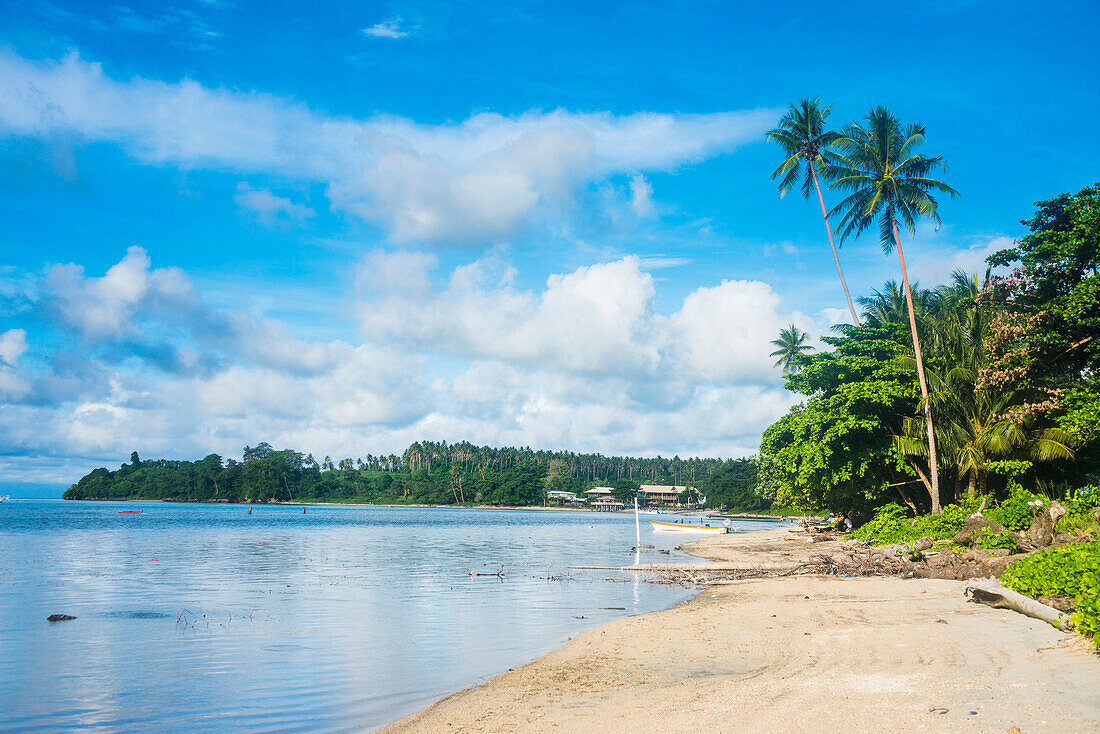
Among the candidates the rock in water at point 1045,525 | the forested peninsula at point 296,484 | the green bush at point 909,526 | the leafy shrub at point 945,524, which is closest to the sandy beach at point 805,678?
the rock in water at point 1045,525

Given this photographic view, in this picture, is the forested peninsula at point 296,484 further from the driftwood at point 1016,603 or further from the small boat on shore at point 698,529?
the driftwood at point 1016,603

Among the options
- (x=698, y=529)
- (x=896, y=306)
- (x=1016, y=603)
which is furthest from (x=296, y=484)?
(x=1016, y=603)

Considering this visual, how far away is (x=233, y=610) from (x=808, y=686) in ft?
59.6

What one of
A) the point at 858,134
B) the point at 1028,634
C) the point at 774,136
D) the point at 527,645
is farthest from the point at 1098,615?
the point at 774,136

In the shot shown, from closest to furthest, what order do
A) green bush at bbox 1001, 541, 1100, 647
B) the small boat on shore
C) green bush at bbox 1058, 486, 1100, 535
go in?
green bush at bbox 1001, 541, 1100, 647 < green bush at bbox 1058, 486, 1100, 535 < the small boat on shore

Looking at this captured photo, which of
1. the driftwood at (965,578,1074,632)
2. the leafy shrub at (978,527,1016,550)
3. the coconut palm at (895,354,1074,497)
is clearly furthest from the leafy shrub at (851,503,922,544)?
the driftwood at (965,578,1074,632)

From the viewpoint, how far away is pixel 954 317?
32938 millimetres

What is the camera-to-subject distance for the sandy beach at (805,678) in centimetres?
772

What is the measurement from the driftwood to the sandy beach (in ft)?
0.65

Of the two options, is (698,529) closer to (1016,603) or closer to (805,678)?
(1016,603)

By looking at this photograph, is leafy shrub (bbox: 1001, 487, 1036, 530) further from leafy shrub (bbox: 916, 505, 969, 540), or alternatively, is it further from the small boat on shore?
the small boat on shore

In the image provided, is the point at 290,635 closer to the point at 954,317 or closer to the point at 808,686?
the point at 808,686

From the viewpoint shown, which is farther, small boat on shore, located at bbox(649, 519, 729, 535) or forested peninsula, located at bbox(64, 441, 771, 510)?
forested peninsula, located at bbox(64, 441, 771, 510)

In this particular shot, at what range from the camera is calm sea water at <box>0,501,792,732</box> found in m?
11.3
